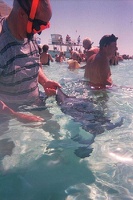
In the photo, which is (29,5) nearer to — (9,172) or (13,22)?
(13,22)

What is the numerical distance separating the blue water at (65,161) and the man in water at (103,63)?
6.29 feet

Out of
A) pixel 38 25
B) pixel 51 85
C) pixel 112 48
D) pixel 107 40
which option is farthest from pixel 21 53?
pixel 112 48

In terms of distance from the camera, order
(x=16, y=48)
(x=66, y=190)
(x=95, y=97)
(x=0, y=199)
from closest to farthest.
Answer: (x=0, y=199) < (x=66, y=190) < (x=16, y=48) < (x=95, y=97)

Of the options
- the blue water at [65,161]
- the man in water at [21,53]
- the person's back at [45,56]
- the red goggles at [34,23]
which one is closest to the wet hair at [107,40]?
the blue water at [65,161]

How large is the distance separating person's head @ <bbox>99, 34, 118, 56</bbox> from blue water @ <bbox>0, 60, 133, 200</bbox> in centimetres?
215

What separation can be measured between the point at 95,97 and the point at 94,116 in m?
1.62

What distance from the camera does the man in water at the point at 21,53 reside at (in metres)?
2.29

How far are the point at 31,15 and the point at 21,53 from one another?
21.2 inches

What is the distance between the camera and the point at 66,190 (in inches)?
82.4

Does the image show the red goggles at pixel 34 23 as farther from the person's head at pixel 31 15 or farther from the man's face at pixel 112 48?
the man's face at pixel 112 48

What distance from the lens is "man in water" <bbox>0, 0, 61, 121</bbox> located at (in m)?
2.29

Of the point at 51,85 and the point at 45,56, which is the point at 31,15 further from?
the point at 45,56

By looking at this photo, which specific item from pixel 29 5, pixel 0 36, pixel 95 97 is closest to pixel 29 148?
→ pixel 0 36

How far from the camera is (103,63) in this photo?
5387 millimetres
